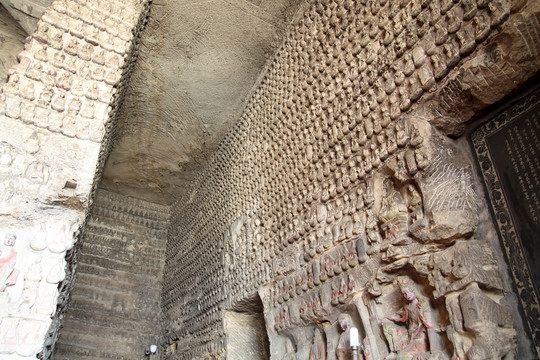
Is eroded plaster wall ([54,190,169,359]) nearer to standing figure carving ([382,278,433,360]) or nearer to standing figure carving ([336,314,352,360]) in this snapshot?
standing figure carving ([336,314,352,360])

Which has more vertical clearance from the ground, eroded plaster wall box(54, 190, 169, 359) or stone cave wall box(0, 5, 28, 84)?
stone cave wall box(0, 5, 28, 84)

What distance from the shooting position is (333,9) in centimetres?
443

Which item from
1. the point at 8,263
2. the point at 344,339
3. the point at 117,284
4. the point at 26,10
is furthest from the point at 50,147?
the point at 117,284

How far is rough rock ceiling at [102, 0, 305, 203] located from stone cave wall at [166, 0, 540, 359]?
21.6 inches

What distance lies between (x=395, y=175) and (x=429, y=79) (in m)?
0.73

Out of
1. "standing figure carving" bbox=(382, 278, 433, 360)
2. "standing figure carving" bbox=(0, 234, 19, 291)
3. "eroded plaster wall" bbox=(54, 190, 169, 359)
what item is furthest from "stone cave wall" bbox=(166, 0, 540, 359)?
"eroded plaster wall" bbox=(54, 190, 169, 359)

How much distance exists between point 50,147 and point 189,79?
2.91 metres

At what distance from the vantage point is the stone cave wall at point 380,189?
2555 millimetres

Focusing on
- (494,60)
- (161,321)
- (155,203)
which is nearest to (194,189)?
(155,203)

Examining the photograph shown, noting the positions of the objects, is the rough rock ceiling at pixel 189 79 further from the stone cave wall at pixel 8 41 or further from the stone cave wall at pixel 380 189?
the stone cave wall at pixel 8 41

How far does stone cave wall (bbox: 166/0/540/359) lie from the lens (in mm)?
2555

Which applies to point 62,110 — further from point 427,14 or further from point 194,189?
point 194,189

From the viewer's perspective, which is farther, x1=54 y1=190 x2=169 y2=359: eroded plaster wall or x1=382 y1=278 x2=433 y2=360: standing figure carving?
x1=54 y1=190 x2=169 y2=359: eroded plaster wall

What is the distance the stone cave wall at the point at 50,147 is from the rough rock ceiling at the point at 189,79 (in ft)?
3.74
